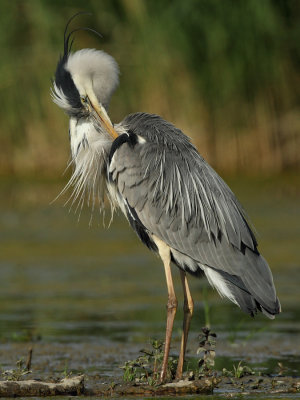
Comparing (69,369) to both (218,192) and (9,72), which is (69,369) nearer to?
(218,192)

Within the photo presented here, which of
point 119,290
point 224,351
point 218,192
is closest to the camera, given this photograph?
point 218,192

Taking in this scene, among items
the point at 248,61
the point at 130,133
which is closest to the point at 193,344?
the point at 130,133

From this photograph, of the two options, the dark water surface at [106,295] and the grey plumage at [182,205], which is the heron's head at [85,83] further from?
the dark water surface at [106,295]

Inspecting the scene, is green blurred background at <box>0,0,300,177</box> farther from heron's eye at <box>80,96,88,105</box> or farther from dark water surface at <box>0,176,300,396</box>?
heron's eye at <box>80,96,88,105</box>


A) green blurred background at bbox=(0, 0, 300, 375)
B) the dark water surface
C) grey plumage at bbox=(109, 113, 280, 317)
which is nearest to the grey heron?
grey plumage at bbox=(109, 113, 280, 317)

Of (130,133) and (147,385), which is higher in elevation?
(130,133)

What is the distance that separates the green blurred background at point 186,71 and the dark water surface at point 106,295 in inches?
55.2

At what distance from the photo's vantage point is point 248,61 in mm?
14906

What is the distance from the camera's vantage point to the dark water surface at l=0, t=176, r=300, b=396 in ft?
21.5

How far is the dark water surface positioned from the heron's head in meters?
1.47

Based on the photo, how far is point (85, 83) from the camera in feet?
20.5

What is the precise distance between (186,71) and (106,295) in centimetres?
702

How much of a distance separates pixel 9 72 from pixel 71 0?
1.39 metres

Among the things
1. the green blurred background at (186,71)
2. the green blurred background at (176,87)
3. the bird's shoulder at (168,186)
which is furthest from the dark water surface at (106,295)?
the green blurred background at (186,71)
